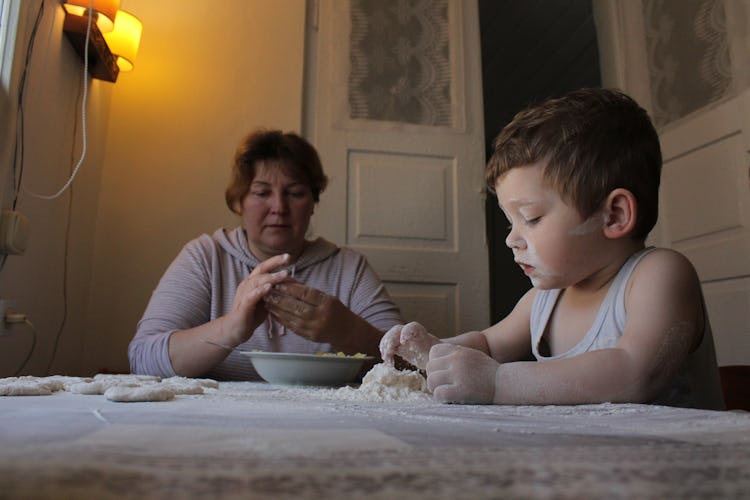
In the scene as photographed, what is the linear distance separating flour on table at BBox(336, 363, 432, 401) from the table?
28 centimetres

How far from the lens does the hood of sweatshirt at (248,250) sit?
1.64 meters

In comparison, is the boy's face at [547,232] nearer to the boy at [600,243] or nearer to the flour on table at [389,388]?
the boy at [600,243]

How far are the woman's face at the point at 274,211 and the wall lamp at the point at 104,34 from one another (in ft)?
2.23

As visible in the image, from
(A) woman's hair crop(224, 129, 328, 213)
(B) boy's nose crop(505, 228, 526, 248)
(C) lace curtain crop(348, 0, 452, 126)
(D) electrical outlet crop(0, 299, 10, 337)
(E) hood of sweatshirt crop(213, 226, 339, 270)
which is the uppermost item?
(C) lace curtain crop(348, 0, 452, 126)

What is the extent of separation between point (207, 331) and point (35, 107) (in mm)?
784

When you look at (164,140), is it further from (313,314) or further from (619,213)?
(619,213)

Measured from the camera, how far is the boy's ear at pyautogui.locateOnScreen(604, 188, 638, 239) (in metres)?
0.86

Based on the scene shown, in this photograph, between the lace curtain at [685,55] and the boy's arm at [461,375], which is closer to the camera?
the boy's arm at [461,375]

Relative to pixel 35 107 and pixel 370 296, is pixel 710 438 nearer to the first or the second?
pixel 370 296

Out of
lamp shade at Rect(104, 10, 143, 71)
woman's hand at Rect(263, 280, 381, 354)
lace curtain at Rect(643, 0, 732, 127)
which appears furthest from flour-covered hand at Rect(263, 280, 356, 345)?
lace curtain at Rect(643, 0, 732, 127)

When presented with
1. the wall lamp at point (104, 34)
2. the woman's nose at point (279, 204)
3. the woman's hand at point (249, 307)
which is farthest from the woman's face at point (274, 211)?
the wall lamp at point (104, 34)

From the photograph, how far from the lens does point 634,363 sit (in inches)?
27.0

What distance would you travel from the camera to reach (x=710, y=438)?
36 centimetres

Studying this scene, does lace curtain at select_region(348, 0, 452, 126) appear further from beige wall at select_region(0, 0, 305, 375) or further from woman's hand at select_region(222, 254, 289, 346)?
woman's hand at select_region(222, 254, 289, 346)
